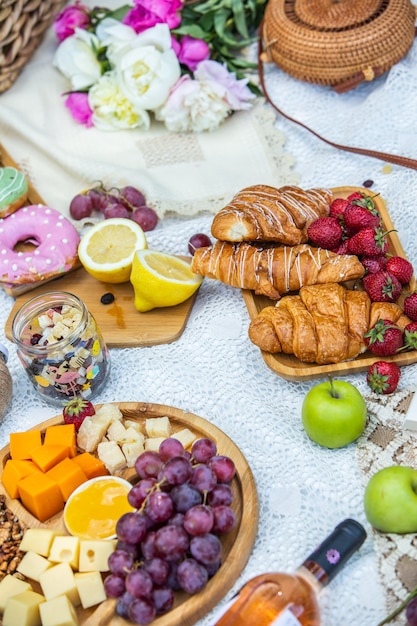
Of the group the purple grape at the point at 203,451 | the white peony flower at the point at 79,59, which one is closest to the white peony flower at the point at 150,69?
the white peony flower at the point at 79,59

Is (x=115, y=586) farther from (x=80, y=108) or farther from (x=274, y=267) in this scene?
(x=80, y=108)

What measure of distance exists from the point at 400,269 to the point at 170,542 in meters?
0.82

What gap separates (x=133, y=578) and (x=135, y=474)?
11.9 inches

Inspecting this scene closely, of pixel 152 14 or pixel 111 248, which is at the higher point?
pixel 152 14

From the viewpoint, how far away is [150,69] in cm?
214

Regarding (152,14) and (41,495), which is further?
(152,14)

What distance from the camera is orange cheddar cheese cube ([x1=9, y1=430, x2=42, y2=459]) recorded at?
141 centimetres

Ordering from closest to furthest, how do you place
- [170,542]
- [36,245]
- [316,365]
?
[170,542] < [316,365] < [36,245]

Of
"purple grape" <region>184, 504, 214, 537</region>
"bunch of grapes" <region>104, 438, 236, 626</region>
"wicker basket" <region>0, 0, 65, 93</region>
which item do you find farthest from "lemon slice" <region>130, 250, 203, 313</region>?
"wicker basket" <region>0, 0, 65, 93</region>

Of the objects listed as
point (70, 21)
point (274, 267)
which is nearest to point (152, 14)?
point (70, 21)

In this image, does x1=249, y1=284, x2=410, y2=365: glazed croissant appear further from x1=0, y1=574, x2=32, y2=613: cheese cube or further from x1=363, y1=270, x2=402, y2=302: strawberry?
x1=0, y1=574, x2=32, y2=613: cheese cube

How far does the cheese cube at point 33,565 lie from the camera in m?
1.24

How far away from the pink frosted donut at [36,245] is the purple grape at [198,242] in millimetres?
292

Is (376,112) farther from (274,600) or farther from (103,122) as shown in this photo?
(274,600)
